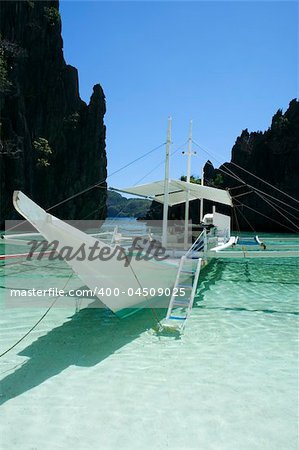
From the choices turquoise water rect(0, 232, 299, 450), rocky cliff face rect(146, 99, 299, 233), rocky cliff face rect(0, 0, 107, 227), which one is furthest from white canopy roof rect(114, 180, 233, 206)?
rocky cliff face rect(146, 99, 299, 233)

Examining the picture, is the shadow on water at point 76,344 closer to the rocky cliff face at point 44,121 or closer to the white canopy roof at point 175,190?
the white canopy roof at point 175,190

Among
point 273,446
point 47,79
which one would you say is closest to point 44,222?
point 273,446

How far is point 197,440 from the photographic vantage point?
3301 millimetres

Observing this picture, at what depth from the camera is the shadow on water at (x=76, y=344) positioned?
439 centimetres

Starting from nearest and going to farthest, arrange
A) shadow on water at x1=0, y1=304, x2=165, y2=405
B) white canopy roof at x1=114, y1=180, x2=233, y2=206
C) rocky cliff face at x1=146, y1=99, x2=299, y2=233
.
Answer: shadow on water at x1=0, y1=304, x2=165, y2=405, white canopy roof at x1=114, y1=180, x2=233, y2=206, rocky cliff face at x1=146, y1=99, x2=299, y2=233

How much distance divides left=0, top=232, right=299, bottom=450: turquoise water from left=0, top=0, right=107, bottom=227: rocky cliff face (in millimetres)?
27864

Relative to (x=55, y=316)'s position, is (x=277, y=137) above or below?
above

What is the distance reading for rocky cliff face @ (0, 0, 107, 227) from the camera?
3728cm

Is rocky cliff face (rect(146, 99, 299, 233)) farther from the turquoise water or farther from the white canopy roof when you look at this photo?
the turquoise water

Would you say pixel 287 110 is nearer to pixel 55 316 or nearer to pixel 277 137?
pixel 277 137

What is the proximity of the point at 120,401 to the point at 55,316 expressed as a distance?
11.6ft

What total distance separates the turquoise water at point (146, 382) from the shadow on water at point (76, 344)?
16 millimetres

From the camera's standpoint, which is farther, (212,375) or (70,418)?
(212,375)

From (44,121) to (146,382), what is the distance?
45.5 m
